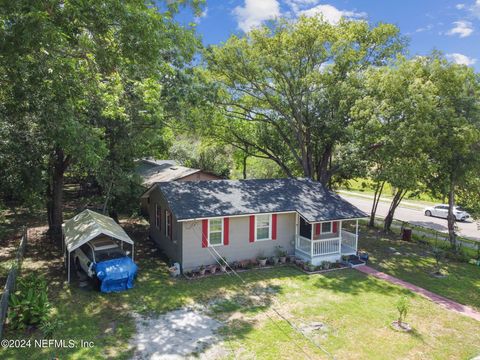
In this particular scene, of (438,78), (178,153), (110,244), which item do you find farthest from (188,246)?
(178,153)

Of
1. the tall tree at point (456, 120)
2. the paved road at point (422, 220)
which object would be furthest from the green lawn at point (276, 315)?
the paved road at point (422, 220)

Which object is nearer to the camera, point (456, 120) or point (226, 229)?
point (226, 229)

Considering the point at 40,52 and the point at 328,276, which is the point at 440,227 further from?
the point at 40,52

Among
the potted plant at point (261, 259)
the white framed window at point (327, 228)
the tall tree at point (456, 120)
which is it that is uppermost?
the tall tree at point (456, 120)

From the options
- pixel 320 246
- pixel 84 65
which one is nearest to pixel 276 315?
pixel 320 246

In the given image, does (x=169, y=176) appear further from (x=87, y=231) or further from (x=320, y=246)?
(x=320, y=246)

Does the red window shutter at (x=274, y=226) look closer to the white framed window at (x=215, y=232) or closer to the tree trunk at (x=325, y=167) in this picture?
the white framed window at (x=215, y=232)
